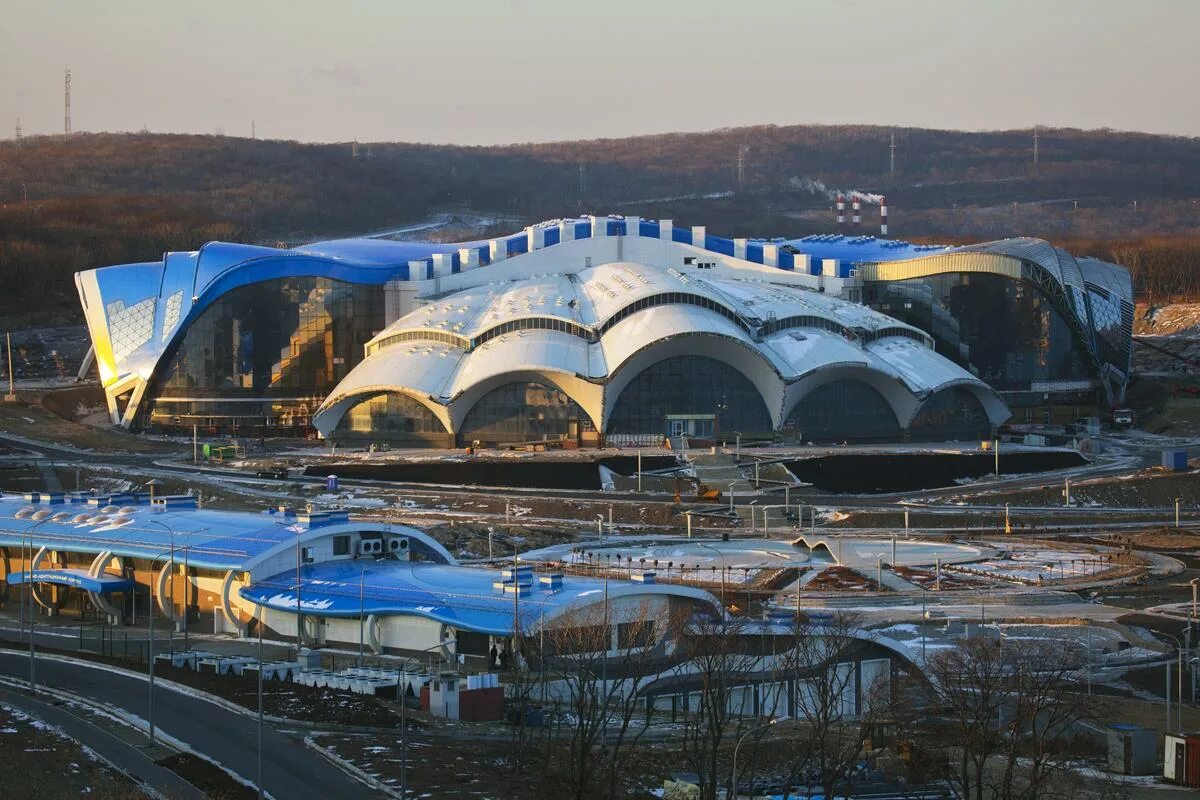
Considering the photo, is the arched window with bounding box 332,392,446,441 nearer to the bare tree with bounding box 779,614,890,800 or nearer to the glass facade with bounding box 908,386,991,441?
the glass facade with bounding box 908,386,991,441

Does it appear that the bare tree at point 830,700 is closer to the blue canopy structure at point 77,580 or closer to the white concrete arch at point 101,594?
the blue canopy structure at point 77,580

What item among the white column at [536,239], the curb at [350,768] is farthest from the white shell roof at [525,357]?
the curb at [350,768]

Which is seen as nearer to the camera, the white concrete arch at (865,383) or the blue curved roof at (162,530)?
the blue curved roof at (162,530)

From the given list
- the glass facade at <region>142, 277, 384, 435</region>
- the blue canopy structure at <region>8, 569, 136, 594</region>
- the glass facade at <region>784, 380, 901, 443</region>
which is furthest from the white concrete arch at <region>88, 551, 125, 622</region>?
the glass facade at <region>142, 277, 384, 435</region>

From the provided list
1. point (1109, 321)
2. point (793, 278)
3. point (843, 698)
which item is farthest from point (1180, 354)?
point (843, 698)

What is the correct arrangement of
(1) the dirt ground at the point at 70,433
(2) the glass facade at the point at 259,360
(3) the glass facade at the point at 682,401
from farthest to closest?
(2) the glass facade at the point at 259,360 → (1) the dirt ground at the point at 70,433 → (3) the glass facade at the point at 682,401
